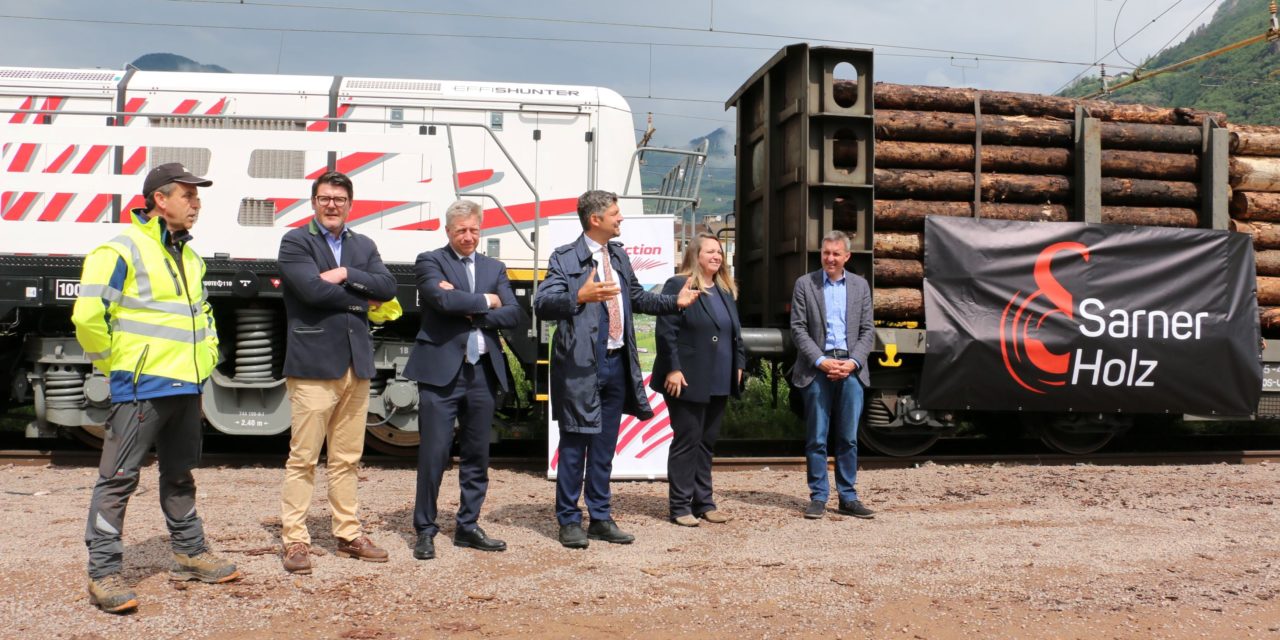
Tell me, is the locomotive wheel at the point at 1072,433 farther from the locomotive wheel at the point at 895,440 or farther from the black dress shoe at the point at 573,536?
the black dress shoe at the point at 573,536

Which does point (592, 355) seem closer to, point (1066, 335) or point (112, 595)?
point (112, 595)

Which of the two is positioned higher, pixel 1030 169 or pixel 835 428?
pixel 1030 169

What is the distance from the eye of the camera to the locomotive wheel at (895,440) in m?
8.06

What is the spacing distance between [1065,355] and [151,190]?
22.2ft

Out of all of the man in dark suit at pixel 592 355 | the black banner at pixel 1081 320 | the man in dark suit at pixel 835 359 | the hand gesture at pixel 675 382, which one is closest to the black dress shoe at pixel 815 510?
the man in dark suit at pixel 835 359

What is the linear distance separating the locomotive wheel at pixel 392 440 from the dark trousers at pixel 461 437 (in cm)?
275

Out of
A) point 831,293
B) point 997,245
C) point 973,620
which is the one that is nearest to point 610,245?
point 831,293

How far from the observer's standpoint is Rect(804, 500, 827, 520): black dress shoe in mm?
5660

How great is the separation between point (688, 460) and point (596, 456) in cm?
79

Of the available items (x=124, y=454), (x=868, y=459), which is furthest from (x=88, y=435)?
(x=868, y=459)

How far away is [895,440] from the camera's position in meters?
8.20

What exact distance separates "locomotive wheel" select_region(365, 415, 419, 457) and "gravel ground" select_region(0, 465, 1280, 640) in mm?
964

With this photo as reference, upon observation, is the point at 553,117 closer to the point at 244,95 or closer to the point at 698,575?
the point at 244,95

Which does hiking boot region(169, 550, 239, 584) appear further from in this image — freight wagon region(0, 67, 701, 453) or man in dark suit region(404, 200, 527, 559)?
freight wagon region(0, 67, 701, 453)
